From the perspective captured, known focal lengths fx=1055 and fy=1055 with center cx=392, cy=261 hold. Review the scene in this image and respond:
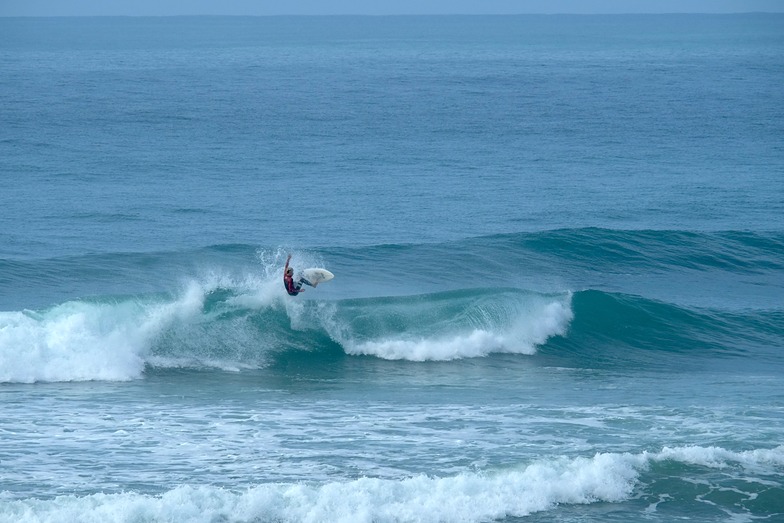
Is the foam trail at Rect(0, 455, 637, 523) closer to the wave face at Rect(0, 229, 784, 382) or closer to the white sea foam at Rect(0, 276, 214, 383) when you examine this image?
the white sea foam at Rect(0, 276, 214, 383)

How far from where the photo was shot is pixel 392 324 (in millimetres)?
23703

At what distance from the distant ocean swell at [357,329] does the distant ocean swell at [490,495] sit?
7047 millimetres

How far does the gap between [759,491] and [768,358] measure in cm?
857

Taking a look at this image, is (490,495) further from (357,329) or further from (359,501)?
(357,329)

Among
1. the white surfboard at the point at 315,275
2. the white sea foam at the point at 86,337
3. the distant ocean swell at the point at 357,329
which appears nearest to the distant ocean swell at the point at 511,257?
the distant ocean swell at the point at 357,329

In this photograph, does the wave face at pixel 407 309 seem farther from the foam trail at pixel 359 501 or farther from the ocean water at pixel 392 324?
the foam trail at pixel 359 501

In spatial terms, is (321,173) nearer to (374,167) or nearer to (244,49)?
(374,167)

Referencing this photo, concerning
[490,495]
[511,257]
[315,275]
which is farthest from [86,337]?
[511,257]

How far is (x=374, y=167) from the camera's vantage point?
45469mm

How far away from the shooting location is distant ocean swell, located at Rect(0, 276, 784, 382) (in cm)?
2159

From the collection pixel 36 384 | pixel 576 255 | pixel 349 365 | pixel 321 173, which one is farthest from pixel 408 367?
pixel 321 173

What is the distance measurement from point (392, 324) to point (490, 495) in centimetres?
942

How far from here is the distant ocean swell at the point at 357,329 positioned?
2159 centimetres

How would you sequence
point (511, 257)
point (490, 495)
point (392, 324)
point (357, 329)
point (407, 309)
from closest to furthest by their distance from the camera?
point (490, 495) < point (357, 329) < point (392, 324) < point (407, 309) < point (511, 257)
